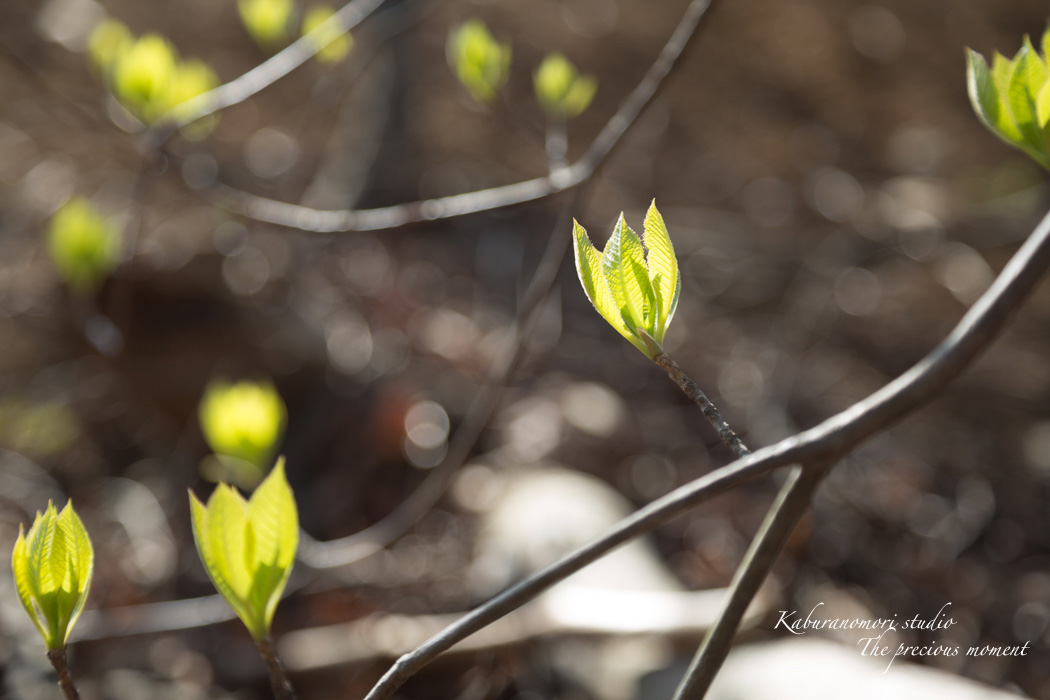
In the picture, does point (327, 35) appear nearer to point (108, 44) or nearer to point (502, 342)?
point (108, 44)

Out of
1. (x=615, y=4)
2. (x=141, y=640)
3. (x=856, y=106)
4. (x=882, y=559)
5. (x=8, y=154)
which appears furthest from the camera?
(x=615, y=4)

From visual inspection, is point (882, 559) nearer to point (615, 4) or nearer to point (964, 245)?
point (964, 245)

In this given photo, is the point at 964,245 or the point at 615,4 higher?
the point at 615,4

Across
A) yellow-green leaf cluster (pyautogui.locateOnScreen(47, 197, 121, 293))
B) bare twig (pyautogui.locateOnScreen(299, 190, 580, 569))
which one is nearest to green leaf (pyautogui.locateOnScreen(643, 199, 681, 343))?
bare twig (pyautogui.locateOnScreen(299, 190, 580, 569))

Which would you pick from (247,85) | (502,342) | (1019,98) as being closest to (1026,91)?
(1019,98)

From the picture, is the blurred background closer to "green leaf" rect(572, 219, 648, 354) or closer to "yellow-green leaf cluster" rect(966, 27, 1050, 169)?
"yellow-green leaf cluster" rect(966, 27, 1050, 169)

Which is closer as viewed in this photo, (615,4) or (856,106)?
(856,106)

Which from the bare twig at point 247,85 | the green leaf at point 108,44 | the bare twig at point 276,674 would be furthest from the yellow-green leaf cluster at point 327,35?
the bare twig at point 276,674

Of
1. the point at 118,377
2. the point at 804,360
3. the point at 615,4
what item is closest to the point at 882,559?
the point at 804,360
